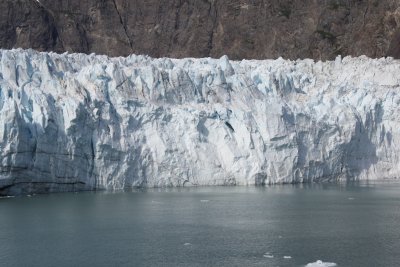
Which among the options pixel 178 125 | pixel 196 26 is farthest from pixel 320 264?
pixel 196 26

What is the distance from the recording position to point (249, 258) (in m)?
14.5

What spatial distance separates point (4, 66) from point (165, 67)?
7.08 metres

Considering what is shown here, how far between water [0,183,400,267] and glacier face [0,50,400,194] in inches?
46.8

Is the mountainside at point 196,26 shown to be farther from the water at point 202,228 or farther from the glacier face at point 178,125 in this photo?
the water at point 202,228

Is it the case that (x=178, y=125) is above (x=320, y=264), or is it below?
above

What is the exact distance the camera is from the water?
1464cm

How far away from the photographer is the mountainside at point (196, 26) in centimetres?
5056

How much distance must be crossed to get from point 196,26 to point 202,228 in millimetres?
41042

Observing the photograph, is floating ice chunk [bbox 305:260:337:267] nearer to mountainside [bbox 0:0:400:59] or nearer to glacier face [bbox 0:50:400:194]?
glacier face [bbox 0:50:400:194]

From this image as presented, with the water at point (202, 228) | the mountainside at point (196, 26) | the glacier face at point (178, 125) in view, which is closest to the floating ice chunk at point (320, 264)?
the water at point (202, 228)

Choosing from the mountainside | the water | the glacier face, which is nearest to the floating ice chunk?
the water

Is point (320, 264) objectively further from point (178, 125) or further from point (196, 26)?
point (196, 26)

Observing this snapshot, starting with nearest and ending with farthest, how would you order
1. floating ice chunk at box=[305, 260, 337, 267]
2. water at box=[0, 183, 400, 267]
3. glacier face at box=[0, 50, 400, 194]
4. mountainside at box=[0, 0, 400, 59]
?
1. floating ice chunk at box=[305, 260, 337, 267]
2. water at box=[0, 183, 400, 267]
3. glacier face at box=[0, 50, 400, 194]
4. mountainside at box=[0, 0, 400, 59]

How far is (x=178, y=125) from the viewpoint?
26797 mm
